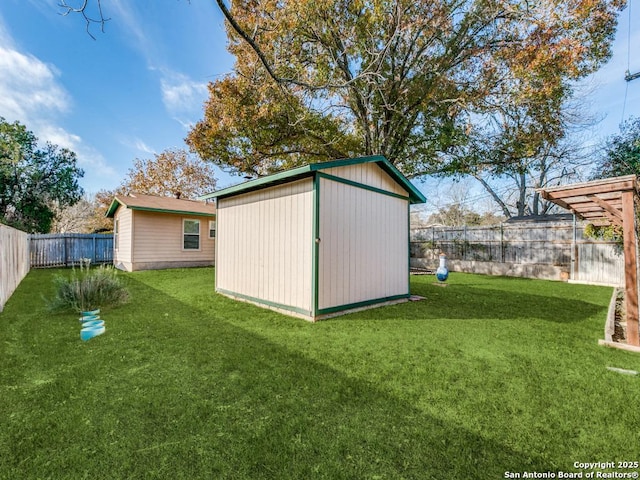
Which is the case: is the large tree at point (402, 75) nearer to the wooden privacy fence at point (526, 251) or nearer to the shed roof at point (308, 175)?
the wooden privacy fence at point (526, 251)

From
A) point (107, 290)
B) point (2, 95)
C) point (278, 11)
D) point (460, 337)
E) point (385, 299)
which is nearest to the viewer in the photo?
point (460, 337)

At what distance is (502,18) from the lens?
912cm

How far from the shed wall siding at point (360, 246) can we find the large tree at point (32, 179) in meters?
16.2

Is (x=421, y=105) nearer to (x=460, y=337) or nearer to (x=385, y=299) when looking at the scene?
(x=385, y=299)

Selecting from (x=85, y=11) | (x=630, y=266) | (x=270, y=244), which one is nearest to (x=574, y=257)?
(x=630, y=266)

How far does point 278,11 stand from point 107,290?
8.47m

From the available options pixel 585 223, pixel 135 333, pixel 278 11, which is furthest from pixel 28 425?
pixel 585 223

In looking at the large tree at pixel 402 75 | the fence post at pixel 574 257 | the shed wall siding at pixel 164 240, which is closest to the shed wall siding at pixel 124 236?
the shed wall siding at pixel 164 240

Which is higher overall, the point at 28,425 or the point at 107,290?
the point at 107,290

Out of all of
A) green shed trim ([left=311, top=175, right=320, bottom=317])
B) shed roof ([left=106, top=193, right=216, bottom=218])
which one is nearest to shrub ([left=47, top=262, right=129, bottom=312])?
green shed trim ([left=311, top=175, right=320, bottom=317])

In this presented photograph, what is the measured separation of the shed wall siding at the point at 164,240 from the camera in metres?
11.0

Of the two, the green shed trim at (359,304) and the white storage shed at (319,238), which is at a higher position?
the white storage shed at (319,238)

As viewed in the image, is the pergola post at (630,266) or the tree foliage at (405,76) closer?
the pergola post at (630,266)

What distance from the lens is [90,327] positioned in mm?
3848
